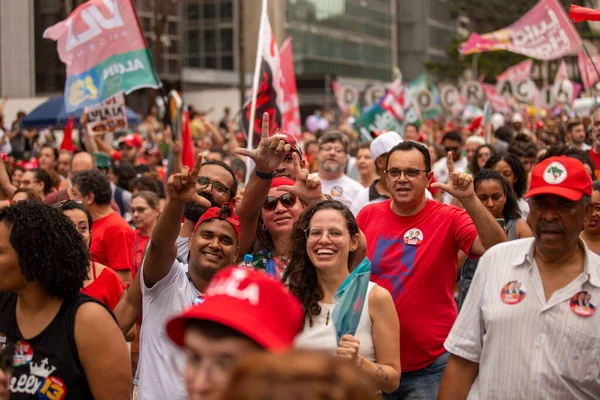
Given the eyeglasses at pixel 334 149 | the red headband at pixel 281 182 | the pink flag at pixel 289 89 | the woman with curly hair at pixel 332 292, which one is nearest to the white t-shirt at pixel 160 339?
the woman with curly hair at pixel 332 292

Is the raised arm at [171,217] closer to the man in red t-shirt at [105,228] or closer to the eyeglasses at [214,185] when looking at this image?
the eyeglasses at [214,185]

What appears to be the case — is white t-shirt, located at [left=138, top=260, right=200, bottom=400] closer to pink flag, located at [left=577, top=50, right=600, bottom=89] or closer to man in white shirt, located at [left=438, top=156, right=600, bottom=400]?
man in white shirt, located at [left=438, top=156, right=600, bottom=400]

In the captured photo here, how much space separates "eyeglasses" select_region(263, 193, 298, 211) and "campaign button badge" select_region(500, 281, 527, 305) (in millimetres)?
1884

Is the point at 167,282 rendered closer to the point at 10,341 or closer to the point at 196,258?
the point at 196,258

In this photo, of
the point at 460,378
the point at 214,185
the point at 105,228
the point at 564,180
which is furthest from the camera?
the point at 105,228

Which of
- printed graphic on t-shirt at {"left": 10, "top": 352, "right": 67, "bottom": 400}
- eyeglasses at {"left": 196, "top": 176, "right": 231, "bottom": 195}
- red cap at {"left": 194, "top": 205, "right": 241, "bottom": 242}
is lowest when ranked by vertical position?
printed graphic on t-shirt at {"left": 10, "top": 352, "right": 67, "bottom": 400}

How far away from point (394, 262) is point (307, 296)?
1.24 metres

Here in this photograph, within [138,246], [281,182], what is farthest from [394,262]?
[138,246]

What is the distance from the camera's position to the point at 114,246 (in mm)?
7500

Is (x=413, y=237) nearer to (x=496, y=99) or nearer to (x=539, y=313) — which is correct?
(x=539, y=313)

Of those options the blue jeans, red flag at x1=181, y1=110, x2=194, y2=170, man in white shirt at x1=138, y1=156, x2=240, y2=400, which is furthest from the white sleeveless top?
red flag at x1=181, y1=110, x2=194, y2=170

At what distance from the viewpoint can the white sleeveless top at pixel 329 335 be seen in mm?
4414

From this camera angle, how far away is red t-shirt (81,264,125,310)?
5797 mm

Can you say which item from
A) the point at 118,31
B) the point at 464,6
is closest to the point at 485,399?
the point at 118,31
